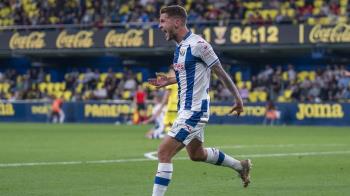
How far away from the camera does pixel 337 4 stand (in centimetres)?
4259

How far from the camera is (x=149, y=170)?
51.9 feet

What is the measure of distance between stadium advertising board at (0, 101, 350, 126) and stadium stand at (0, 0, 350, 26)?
13.6ft

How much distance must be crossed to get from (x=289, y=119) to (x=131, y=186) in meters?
28.7

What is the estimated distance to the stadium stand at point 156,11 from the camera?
42875 mm

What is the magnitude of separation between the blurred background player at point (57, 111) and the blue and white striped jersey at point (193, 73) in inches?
1442

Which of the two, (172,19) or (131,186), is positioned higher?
(172,19)

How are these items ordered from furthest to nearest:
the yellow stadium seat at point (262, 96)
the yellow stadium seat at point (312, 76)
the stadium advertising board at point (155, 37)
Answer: the yellow stadium seat at point (312, 76) → the yellow stadium seat at point (262, 96) → the stadium advertising board at point (155, 37)

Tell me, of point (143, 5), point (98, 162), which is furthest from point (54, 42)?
point (98, 162)

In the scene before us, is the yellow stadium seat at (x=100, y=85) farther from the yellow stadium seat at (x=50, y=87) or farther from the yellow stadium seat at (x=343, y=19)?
the yellow stadium seat at (x=343, y=19)

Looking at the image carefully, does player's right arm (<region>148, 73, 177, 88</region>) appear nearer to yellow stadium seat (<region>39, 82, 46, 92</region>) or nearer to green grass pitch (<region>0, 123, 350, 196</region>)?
green grass pitch (<region>0, 123, 350, 196</region>)

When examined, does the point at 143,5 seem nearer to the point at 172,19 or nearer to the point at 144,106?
the point at 144,106

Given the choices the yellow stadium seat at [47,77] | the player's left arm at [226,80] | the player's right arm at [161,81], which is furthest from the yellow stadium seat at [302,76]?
the player's left arm at [226,80]

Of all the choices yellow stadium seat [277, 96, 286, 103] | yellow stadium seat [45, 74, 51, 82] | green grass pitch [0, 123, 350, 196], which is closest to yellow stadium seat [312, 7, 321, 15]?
yellow stadium seat [277, 96, 286, 103]

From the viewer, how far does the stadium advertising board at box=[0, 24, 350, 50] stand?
4209cm
